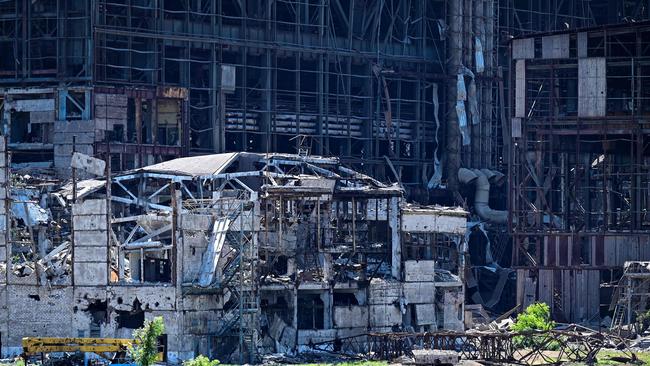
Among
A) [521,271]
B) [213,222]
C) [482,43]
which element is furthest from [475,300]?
[213,222]

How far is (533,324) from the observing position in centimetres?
7469

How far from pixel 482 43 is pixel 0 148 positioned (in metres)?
29.4

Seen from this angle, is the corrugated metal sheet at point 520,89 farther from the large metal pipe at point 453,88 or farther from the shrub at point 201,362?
the shrub at point 201,362

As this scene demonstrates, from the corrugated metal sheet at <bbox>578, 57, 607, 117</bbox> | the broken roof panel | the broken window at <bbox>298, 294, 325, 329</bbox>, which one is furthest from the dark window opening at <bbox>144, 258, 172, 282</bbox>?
the corrugated metal sheet at <bbox>578, 57, 607, 117</bbox>

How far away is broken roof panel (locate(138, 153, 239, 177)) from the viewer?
7619cm

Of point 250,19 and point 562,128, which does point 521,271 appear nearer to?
point 562,128

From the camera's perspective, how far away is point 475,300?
281 ft

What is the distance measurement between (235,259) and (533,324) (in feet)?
39.1

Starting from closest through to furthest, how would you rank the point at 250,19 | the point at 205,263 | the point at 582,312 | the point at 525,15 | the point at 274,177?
the point at 205,263 → the point at 274,177 → the point at 582,312 → the point at 250,19 → the point at 525,15

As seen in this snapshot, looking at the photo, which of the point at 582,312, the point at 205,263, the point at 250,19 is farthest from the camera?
the point at 250,19

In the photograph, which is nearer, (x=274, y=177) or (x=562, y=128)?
(x=274, y=177)

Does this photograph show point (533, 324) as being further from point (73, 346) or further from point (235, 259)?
point (73, 346)

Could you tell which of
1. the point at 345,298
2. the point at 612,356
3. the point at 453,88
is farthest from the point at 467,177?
the point at 612,356

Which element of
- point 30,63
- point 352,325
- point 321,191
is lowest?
point 352,325
